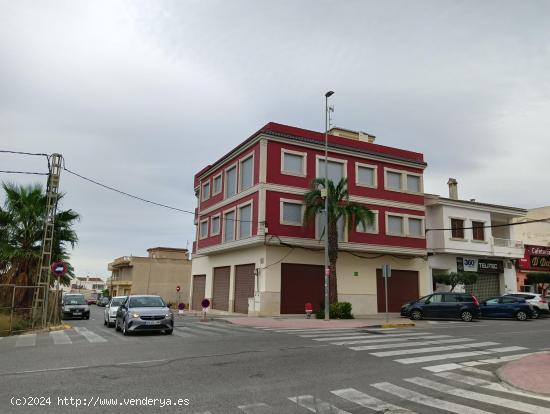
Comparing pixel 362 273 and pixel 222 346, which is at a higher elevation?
pixel 362 273

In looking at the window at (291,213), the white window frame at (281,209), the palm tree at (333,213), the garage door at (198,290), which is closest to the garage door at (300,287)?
the white window frame at (281,209)

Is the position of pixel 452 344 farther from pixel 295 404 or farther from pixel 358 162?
pixel 358 162

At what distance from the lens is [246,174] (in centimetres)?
3064

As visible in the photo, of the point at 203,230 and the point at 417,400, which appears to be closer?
the point at 417,400

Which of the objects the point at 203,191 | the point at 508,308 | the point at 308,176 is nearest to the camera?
the point at 508,308

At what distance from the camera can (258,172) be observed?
28.4 m

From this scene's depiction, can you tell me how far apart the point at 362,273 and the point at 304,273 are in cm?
483

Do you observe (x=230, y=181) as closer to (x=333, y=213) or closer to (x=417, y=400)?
(x=333, y=213)

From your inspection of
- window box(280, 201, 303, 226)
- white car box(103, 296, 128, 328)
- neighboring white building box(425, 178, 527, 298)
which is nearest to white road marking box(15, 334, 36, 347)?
white car box(103, 296, 128, 328)

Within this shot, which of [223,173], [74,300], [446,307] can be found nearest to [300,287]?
[446,307]

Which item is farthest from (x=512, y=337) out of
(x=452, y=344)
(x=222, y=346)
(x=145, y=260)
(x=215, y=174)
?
(x=145, y=260)

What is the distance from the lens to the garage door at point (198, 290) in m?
37.9

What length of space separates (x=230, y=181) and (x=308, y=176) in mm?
6631

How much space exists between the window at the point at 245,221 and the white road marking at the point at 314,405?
21.5 m
